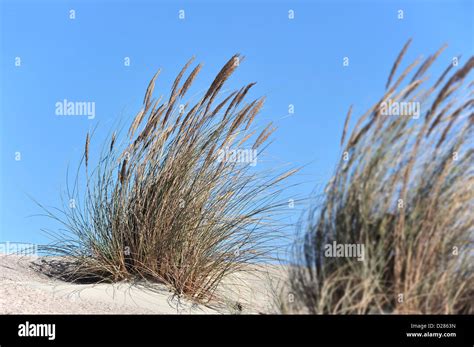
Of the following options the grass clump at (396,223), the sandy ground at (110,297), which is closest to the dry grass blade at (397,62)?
the grass clump at (396,223)

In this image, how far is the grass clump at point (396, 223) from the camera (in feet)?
9.46

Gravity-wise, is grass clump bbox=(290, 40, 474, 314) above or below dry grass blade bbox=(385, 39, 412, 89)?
below

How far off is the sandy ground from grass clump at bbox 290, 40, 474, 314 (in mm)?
717

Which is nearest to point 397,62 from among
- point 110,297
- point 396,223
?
point 396,223

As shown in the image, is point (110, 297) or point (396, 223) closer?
point (396, 223)

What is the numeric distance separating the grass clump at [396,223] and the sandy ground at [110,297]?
2.35 feet

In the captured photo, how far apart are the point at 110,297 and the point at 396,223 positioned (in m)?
2.21

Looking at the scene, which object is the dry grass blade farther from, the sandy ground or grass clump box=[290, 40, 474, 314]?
the sandy ground

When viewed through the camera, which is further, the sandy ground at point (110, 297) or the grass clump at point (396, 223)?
the sandy ground at point (110, 297)

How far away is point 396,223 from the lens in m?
2.94

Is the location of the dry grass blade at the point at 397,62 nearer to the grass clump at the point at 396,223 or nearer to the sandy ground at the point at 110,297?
the grass clump at the point at 396,223

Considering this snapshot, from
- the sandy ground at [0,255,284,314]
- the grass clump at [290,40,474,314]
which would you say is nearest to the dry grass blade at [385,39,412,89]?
the grass clump at [290,40,474,314]

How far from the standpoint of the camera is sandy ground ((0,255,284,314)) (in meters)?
3.97

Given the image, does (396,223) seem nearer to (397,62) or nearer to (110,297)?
(397,62)
